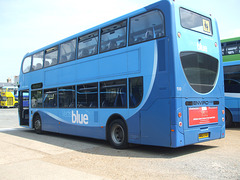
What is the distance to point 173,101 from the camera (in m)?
6.62

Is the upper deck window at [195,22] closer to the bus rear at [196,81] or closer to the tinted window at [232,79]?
the bus rear at [196,81]

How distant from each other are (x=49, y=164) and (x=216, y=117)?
191 inches

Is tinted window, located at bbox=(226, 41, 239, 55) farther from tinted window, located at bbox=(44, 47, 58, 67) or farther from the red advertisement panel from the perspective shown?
tinted window, located at bbox=(44, 47, 58, 67)

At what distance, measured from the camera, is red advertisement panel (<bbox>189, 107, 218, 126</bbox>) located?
23.0ft

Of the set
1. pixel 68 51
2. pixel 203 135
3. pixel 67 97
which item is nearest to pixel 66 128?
pixel 67 97

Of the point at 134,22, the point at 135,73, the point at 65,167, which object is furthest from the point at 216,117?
the point at 65,167

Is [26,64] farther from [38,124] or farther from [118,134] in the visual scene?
[118,134]

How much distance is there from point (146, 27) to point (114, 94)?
91.5 inches

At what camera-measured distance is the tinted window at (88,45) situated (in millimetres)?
9422

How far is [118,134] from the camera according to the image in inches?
331

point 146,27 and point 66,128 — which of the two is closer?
point 146,27

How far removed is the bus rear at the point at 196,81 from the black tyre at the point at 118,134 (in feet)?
6.16

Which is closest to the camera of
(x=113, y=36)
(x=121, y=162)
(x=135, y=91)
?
(x=121, y=162)

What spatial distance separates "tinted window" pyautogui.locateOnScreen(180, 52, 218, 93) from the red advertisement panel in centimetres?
54
